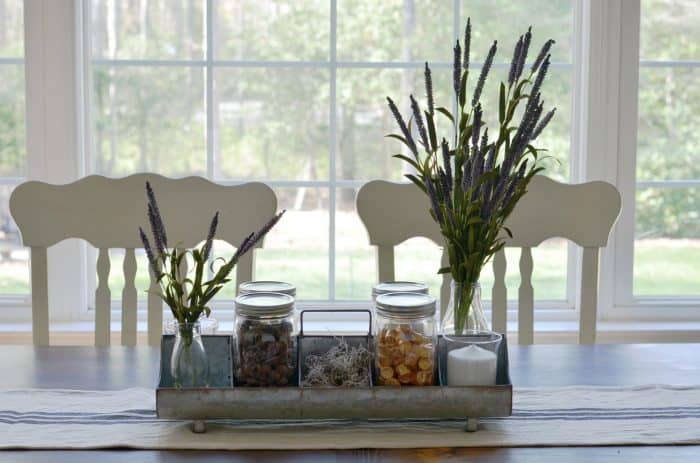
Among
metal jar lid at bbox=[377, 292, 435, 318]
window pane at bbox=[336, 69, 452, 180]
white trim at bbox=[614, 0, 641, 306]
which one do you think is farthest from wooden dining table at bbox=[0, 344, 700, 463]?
window pane at bbox=[336, 69, 452, 180]

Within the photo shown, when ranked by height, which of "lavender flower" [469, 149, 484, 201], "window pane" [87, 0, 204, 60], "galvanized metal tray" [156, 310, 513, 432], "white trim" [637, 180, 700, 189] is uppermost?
"window pane" [87, 0, 204, 60]

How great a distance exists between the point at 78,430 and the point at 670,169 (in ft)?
6.58

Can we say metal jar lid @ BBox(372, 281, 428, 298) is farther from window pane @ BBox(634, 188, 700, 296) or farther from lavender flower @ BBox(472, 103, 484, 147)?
window pane @ BBox(634, 188, 700, 296)

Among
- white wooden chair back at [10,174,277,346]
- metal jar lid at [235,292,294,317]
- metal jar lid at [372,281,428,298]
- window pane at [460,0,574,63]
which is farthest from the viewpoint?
window pane at [460,0,574,63]

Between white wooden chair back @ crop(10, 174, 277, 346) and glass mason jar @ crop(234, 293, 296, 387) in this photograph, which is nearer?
glass mason jar @ crop(234, 293, 296, 387)

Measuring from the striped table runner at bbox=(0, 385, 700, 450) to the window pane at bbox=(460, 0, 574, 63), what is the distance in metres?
1.52

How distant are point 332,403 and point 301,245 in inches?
60.8

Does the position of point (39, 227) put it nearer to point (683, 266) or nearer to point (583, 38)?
point (583, 38)

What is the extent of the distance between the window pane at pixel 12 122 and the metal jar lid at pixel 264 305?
1616 millimetres

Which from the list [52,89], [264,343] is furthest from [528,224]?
[52,89]

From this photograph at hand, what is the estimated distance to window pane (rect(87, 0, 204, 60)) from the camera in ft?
8.84

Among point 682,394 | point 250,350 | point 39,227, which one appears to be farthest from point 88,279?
point 682,394

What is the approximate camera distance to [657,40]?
107 inches

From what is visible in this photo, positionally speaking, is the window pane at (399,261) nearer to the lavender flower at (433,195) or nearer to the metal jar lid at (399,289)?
the metal jar lid at (399,289)
